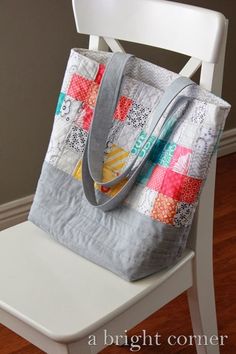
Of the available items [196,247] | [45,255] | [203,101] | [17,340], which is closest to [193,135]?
[203,101]

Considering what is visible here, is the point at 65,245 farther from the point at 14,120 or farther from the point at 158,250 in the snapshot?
the point at 14,120

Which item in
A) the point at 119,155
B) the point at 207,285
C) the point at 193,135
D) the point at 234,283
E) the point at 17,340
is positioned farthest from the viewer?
the point at 234,283

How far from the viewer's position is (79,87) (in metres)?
1.37

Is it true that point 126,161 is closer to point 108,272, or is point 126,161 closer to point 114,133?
point 114,133

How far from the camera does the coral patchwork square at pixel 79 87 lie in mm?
1368

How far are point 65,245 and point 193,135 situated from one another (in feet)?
1.14

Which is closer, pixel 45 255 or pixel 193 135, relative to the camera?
pixel 193 135

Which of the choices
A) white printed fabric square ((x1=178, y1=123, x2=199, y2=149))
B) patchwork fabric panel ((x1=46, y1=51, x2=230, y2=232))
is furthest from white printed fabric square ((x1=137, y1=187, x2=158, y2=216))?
white printed fabric square ((x1=178, y1=123, x2=199, y2=149))

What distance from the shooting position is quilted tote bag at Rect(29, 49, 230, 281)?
1.25 meters

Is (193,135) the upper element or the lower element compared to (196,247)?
upper

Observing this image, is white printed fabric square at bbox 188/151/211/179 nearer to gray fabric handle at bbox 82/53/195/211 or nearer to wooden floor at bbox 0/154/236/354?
gray fabric handle at bbox 82/53/195/211

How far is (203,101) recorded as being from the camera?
48.5 inches

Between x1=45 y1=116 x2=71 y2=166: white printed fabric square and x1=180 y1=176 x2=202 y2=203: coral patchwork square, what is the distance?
0.91ft

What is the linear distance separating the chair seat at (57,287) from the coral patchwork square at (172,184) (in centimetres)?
17
